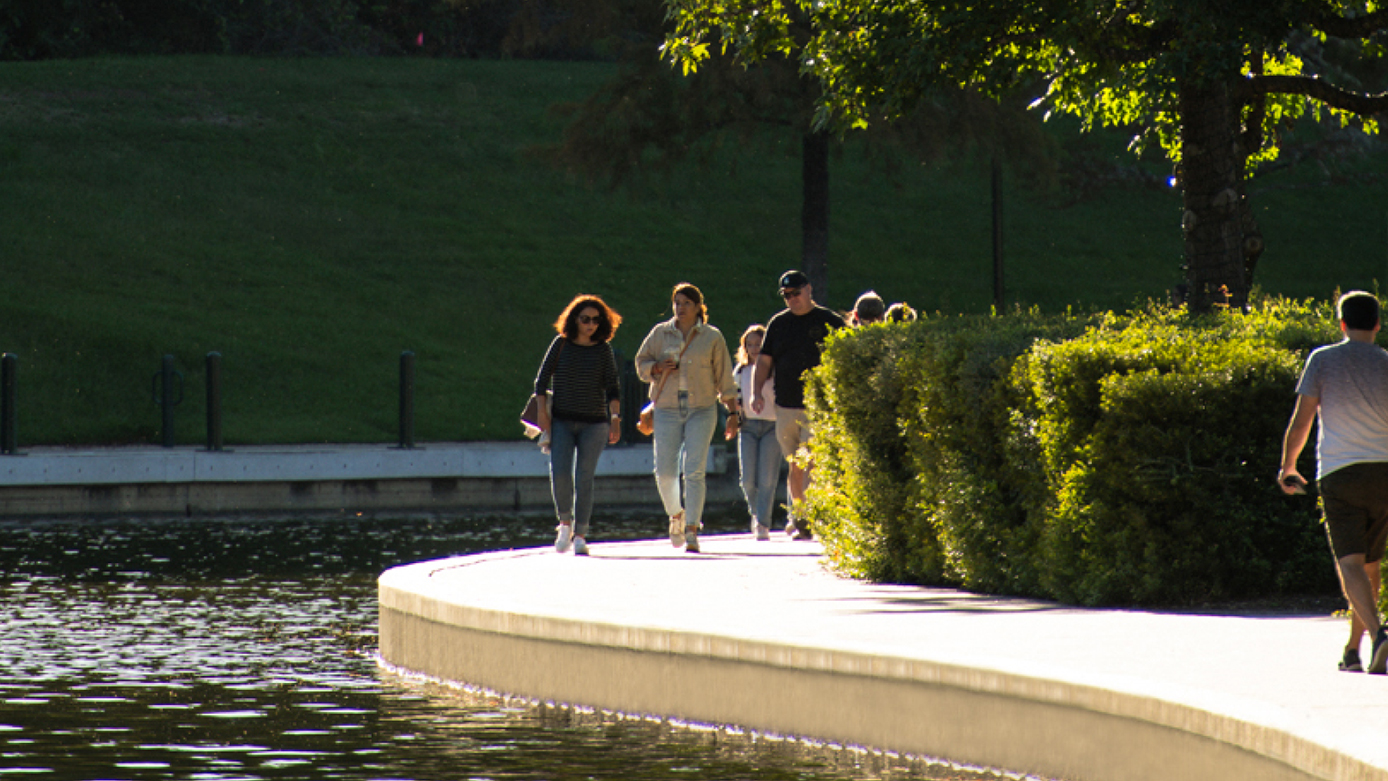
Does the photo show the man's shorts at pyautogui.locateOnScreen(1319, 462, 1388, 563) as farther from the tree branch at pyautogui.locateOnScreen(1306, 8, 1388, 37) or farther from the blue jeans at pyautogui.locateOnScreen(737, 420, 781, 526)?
the blue jeans at pyautogui.locateOnScreen(737, 420, 781, 526)

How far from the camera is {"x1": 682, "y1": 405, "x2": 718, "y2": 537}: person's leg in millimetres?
13797

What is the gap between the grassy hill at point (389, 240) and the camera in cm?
3038

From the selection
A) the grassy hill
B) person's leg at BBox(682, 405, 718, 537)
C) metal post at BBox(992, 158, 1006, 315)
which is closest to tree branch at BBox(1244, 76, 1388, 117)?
person's leg at BBox(682, 405, 718, 537)

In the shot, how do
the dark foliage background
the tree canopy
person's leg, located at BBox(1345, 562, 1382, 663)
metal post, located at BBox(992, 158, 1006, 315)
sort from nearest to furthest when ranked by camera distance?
person's leg, located at BBox(1345, 562, 1382, 663)
the tree canopy
metal post, located at BBox(992, 158, 1006, 315)
the dark foliage background

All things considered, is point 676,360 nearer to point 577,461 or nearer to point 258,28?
point 577,461

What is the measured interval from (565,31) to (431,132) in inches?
767

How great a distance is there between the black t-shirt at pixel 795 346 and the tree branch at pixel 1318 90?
3.37 m

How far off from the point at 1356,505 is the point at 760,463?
791cm

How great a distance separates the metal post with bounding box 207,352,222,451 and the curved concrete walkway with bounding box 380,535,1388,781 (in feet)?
41.0

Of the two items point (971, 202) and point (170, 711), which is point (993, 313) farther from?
point (971, 202)

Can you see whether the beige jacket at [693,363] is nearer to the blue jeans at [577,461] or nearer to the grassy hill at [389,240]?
the blue jeans at [577,461]

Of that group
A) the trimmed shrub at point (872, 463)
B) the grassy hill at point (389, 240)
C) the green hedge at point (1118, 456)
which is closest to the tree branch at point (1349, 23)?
the green hedge at point (1118, 456)

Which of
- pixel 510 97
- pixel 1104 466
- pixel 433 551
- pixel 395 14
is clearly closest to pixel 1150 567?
pixel 1104 466

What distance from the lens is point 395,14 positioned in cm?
6488
